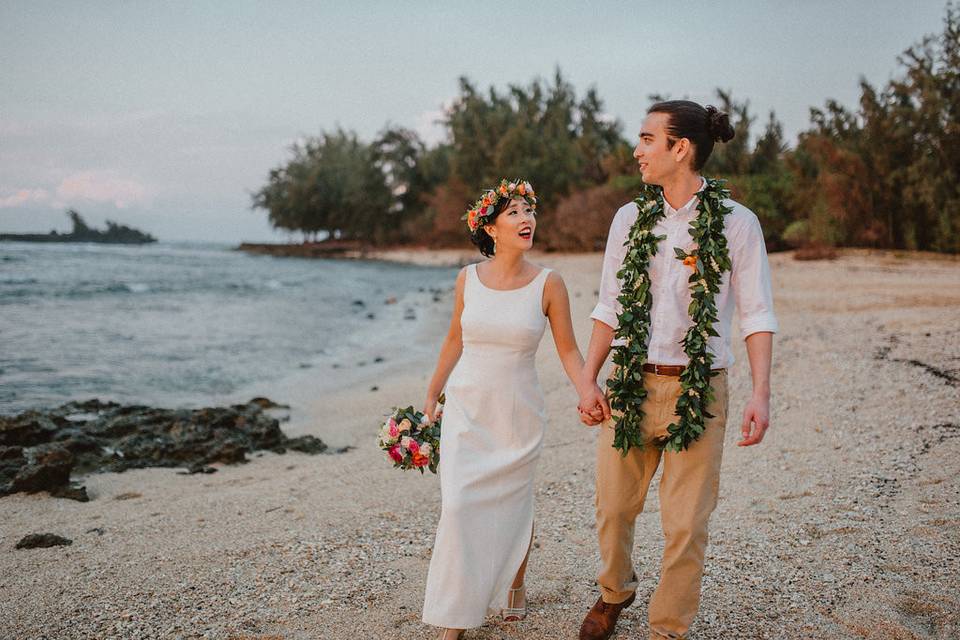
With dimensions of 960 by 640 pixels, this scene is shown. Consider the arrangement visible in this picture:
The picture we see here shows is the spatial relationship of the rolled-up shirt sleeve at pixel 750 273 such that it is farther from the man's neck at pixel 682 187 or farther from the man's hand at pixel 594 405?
the man's hand at pixel 594 405

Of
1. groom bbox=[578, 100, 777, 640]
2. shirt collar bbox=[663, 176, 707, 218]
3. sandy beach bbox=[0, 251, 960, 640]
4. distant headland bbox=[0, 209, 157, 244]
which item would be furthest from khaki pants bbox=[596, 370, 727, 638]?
distant headland bbox=[0, 209, 157, 244]

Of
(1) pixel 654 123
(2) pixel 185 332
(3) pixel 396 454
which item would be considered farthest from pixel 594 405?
(2) pixel 185 332

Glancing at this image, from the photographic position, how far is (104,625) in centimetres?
396

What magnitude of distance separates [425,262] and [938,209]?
34068 millimetres

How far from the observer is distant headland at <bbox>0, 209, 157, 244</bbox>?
3292 inches

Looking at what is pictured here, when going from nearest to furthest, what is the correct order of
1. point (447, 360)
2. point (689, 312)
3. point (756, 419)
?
point (756, 419)
point (689, 312)
point (447, 360)

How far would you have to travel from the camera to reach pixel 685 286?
133 inches

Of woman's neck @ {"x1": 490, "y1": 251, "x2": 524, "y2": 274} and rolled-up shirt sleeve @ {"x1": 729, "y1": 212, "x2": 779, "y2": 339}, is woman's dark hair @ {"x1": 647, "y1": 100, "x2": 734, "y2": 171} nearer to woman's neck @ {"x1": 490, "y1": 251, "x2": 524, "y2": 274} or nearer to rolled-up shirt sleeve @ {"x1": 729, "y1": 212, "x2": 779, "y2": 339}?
rolled-up shirt sleeve @ {"x1": 729, "y1": 212, "x2": 779, "y2": 339}

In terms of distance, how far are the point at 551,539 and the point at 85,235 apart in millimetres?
97186

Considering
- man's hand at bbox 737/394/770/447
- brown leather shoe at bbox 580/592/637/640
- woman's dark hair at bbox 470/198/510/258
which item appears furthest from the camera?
woman's dark hair at bbox 470/198/510/258

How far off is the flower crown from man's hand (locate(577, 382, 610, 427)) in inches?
41.9

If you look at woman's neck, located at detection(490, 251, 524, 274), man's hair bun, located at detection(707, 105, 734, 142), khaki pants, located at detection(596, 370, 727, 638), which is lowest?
khaki pants, located at detection(596, 370, 727, 638)

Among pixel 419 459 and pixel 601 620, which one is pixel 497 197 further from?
pixel 601 620

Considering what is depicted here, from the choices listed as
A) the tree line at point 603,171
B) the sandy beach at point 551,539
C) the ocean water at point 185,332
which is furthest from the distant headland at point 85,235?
the sandy beach at point 551,539
